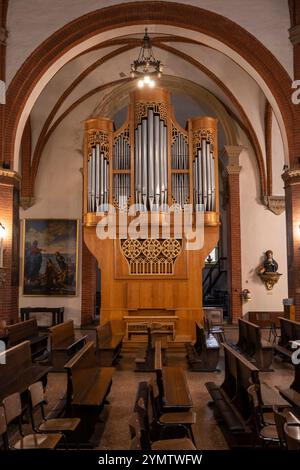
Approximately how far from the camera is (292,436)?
3.33 metres

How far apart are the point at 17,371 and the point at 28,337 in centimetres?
376

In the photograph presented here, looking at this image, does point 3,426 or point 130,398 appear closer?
point 3,426

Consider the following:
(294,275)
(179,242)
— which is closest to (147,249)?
(179,242)

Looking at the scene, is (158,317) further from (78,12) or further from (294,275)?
(78,12)

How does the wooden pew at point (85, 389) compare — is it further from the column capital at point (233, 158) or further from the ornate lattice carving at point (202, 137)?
the column capital at point (233, 158)

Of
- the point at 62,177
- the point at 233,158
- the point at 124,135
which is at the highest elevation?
the point at 233,158

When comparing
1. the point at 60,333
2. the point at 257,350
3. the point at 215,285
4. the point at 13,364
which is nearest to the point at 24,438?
the point at 13,364

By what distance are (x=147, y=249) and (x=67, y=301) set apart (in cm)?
532

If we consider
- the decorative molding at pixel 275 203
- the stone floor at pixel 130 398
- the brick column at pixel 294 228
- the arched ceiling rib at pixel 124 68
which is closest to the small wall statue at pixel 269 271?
the decorative molding at pixel 275 203

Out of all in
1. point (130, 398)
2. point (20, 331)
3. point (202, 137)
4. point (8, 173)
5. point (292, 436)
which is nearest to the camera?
point (292, 436)

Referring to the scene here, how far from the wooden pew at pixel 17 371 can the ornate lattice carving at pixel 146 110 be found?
25.1ft

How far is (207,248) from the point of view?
39.2 ft

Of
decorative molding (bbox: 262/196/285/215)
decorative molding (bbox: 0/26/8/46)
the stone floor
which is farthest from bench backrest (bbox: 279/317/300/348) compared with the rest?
decorative molding (bbox: 0/26/8/46)

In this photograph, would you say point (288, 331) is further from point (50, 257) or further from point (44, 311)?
point (50, 257)
